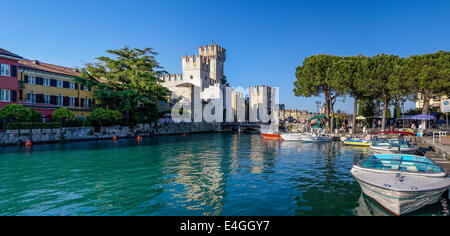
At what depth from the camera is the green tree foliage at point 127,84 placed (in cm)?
4019

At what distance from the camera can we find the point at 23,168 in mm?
15844

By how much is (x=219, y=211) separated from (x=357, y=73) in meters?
35.2

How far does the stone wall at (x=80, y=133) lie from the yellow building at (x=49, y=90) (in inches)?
258

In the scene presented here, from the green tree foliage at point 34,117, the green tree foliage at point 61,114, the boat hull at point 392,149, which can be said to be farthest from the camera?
the green tree foliage at point 61,114

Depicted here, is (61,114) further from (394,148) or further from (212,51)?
(212,51)

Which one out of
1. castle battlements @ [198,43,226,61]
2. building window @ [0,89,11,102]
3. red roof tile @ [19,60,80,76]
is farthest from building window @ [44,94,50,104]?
castle battlements @ [198,43,226,61]

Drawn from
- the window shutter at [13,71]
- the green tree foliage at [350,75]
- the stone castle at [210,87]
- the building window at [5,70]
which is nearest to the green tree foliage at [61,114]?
the window shutter at [13,71]

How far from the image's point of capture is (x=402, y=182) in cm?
808

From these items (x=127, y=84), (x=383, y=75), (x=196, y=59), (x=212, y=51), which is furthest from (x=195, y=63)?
(x=383, y=75)

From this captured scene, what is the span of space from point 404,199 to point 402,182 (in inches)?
30.3

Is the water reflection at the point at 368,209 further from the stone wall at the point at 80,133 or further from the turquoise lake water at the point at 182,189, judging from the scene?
the stone wall at the point at 80,133

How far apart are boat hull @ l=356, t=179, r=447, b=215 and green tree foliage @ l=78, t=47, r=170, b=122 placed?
37.6 m

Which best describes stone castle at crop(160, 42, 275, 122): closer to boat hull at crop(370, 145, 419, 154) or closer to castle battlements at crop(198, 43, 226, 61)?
castle battlements at crop(198, 43, 226, 61)
